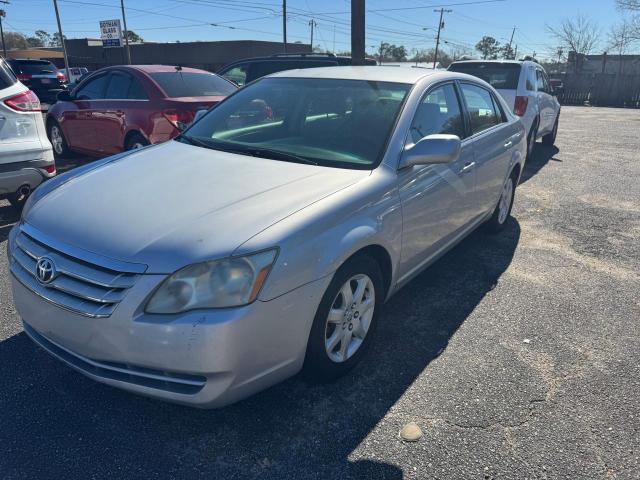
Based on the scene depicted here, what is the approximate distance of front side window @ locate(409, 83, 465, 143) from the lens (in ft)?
10.8

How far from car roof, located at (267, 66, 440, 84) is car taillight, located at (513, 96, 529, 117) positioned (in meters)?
5.49

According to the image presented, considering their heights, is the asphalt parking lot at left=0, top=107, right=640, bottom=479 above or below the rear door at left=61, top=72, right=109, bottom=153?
below

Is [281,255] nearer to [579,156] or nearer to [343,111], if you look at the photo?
[343,111]

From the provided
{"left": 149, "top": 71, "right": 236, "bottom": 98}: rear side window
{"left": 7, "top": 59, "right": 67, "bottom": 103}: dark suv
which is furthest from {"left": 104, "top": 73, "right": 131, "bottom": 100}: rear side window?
{"left": 7, "top": 59, "right": 67, "bottom": 103}: dark suv

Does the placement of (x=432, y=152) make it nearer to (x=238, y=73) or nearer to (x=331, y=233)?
(x=331, y=233)

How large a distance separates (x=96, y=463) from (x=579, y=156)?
10.3m

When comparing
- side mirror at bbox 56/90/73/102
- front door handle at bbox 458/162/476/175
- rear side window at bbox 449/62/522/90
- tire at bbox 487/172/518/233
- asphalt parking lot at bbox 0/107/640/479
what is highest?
rear side window at bbox 449/62/522/90

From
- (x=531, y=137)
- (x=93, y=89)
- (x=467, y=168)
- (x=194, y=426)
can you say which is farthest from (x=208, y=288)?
(x=531, y=137)

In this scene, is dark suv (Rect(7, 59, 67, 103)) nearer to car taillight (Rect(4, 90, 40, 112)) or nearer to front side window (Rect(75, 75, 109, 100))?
front side window (Rect(75, 75, 109, 100))

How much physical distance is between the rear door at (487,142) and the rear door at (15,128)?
160 inches

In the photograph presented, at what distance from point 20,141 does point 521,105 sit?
7.58 meters

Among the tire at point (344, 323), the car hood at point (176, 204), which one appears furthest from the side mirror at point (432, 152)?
the tire at point (344, 323)

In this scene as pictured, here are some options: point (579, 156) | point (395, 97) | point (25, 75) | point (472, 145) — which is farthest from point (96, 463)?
point (25, 75)

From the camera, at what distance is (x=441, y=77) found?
12.4 feet
